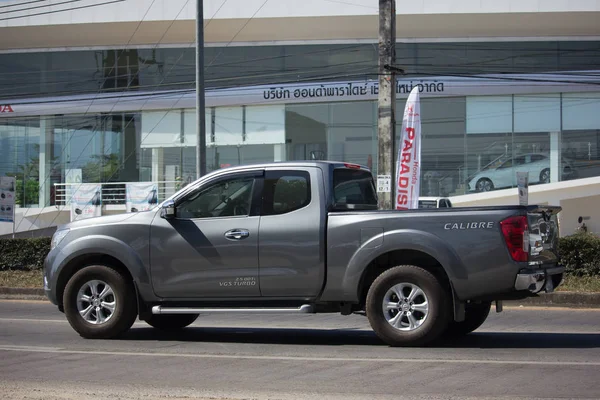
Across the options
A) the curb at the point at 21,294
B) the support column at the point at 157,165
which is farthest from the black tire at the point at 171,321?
the support column at the point at 157,165

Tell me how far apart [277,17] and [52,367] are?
2440cm

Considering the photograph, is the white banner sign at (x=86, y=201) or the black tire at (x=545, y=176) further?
the white banner sign at (x=86, y=201)

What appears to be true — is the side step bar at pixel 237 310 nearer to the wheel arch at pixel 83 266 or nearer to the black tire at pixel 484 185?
the wheel arch at pixel 83 266

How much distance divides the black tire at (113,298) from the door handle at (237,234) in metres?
1.42

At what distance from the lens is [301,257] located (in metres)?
9.13

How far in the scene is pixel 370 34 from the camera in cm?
3161

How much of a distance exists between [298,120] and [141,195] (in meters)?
6.77

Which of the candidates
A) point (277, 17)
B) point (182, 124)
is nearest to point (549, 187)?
point (277, 17)

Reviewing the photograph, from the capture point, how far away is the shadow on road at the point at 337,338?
30.3 ft

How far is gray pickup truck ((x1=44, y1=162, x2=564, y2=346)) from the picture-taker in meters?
8.64

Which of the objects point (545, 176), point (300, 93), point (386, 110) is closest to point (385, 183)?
point (386, 110)

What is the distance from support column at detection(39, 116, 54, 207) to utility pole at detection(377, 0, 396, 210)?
2074 centimetres

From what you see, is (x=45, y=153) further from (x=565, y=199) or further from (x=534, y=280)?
(x=534, y=280)

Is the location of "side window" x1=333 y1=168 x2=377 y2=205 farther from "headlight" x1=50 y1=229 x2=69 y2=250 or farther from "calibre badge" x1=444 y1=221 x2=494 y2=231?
"headlight" x1=50 y1=229 x2=69 y2=250
